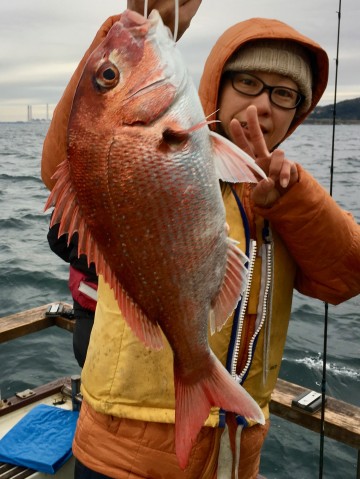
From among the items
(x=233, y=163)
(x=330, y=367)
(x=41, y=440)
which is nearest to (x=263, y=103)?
(x=233, y=163)

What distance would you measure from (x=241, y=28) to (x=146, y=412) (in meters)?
1.57

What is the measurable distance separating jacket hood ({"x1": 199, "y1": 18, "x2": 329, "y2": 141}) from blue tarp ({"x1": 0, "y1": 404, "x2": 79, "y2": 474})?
2.50m

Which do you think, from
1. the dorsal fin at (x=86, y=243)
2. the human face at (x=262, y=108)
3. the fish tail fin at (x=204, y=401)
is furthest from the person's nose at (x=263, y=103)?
the fish tail fin at (x=204, y=401)

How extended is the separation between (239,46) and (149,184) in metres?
0.91

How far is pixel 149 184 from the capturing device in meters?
1.50

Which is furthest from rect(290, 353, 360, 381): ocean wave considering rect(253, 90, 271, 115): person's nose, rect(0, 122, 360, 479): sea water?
rect(253, 90, 271, 115): person's nose

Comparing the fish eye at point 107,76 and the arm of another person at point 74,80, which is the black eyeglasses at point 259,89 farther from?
the fish eye at point 107,76

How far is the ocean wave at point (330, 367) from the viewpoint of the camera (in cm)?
648

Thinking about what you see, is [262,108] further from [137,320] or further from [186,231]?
[137,320]

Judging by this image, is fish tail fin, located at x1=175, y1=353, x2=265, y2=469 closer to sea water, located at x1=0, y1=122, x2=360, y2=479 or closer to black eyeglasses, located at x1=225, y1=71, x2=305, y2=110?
sea water, located at x1=0, y1=122, x2=360, y2=479

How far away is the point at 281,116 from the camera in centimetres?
208

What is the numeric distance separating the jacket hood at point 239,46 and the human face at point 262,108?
0.16ft

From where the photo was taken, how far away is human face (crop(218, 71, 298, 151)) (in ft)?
6.58

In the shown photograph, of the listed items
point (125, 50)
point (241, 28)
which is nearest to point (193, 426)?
point (125, 50)
